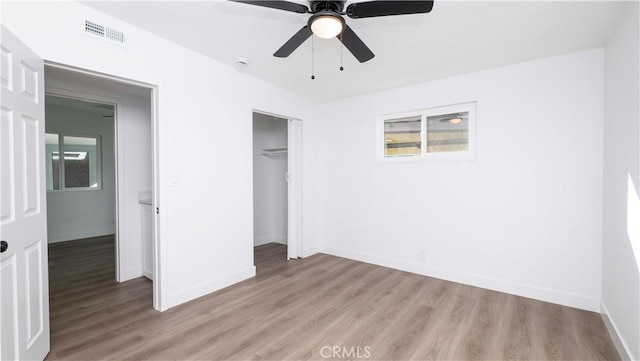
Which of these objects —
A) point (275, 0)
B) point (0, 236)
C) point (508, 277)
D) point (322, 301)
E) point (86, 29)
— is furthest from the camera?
point (508, 277)

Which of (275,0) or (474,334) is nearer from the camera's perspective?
(275,0)

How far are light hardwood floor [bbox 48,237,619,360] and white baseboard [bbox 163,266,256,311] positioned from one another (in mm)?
Result: 88

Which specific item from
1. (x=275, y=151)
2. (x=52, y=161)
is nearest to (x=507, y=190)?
(x=275, y=151)

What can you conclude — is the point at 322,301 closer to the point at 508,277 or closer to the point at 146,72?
the point at 508,277

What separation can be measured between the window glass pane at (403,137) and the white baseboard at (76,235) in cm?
508

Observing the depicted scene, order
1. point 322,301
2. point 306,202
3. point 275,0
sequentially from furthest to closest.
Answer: point 306,202 → point 322,301 → point 275,0

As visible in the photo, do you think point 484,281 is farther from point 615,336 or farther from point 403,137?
point 403,137

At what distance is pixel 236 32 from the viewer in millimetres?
2387

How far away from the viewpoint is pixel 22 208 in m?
1.66

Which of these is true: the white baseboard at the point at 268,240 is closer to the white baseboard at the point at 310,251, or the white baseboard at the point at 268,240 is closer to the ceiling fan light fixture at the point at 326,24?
the white baseboard at the point at 310,251

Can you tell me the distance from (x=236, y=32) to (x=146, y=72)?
87 centimetres

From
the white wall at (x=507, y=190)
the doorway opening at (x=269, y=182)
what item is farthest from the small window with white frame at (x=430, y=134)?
the doorway opening at (x=269, y=182)

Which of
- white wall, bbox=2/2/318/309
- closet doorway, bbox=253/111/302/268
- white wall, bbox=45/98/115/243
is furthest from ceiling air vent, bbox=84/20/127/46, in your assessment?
white wall, bbox=45/98/115/243

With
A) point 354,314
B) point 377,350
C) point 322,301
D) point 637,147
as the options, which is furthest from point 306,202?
point 637,147
